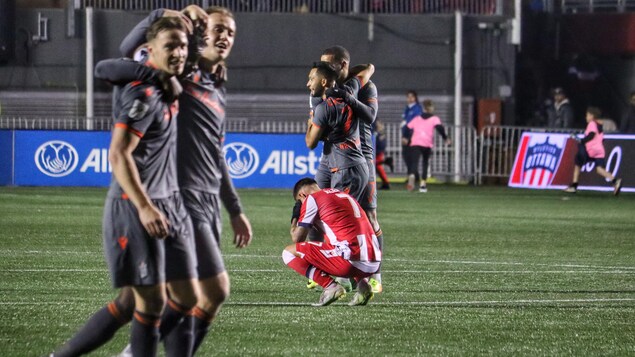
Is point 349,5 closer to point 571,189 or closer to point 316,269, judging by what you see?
point 571,189

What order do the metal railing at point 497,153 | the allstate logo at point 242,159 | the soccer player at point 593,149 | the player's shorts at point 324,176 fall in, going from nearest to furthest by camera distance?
the player's shorts at point 324,176 → the soccer player at point 593,149 → the allstate logo at point 242,159 → the metal railing at point 497,153

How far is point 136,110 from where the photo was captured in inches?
266

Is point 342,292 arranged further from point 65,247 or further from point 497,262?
point 65,247

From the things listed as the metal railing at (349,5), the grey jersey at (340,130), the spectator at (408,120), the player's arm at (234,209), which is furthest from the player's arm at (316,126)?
the metal railing at (349,5)

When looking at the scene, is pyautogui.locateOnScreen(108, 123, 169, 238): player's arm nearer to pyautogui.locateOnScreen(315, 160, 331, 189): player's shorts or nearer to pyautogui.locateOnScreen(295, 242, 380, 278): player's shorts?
pyautogui.locateOnScreen(295, 242, 380, 278): player's shorts

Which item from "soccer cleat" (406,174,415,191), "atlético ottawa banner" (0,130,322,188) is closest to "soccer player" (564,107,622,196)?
"soccer cleat" (406,174,415,191)

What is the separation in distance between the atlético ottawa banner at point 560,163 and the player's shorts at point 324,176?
1686cm

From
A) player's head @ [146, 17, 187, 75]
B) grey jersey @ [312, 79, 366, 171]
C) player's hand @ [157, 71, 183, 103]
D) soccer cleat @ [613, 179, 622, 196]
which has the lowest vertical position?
soccer cleat @ [613, 179, 622, 196]

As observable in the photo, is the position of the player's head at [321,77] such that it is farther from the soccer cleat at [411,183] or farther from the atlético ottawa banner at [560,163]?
the soccer cleat at [411,183]

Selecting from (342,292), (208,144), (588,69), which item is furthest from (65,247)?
(588,69)

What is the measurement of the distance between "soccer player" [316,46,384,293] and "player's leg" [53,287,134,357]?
452 cm

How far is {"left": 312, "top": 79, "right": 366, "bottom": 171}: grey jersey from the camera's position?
11766mm

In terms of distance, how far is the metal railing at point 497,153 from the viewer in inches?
1284

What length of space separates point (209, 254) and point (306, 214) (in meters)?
4.12
